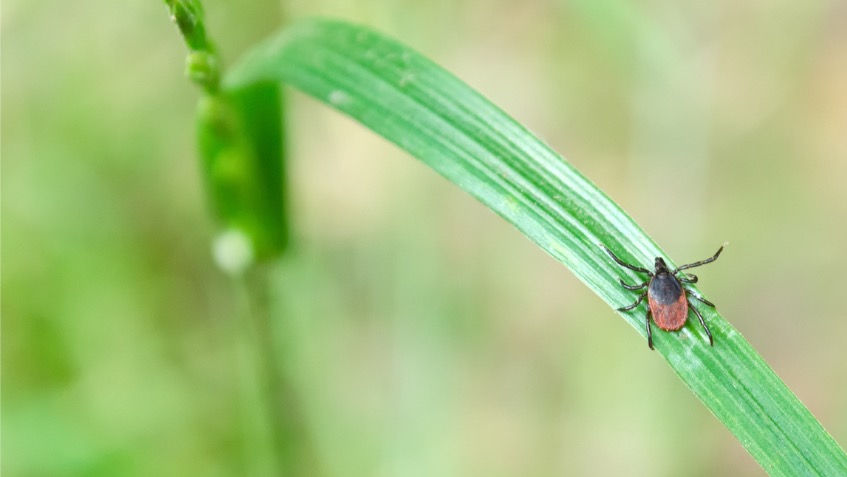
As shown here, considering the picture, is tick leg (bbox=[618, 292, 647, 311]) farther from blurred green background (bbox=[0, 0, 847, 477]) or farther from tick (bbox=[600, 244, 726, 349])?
blurred green background (bbox=[0, 0, 847, 477])

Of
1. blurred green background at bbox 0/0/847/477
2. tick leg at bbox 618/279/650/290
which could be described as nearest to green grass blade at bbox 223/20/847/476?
tick leg at bbox 618/279/650/290

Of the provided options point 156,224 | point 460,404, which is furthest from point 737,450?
point 156,224

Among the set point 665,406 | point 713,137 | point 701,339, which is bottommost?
point 701,339

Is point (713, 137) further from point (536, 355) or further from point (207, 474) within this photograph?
point (207, 474)

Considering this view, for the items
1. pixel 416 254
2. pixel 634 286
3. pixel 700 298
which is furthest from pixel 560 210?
pixel 416 254

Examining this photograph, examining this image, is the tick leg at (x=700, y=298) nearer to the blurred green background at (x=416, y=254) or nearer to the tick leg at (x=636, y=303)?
the tick leg at (x=636, y=303)

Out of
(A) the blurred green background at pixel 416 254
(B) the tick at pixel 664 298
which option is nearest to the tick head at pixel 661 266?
(B) the tick at pixel 664 298
